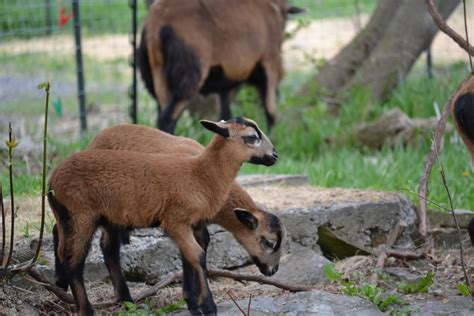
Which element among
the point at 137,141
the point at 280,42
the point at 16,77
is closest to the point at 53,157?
the point at 16,77

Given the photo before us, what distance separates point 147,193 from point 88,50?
7.36m

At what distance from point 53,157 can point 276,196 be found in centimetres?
262

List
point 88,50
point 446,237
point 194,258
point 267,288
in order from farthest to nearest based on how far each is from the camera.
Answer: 1. point 88,50
2. point 446,237
3. point 267,288
4. point 194,258

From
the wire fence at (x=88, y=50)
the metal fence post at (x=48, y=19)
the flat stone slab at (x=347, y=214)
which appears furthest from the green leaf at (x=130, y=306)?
the metal fence post at (x=48, y=19)

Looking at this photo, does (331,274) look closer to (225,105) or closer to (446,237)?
(446,237)

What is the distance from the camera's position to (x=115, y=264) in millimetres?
5184

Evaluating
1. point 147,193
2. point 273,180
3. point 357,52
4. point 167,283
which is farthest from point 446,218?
point 357,52

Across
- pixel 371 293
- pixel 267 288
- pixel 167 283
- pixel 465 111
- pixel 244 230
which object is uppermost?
pixel 465 111

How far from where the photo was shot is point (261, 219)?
511cm

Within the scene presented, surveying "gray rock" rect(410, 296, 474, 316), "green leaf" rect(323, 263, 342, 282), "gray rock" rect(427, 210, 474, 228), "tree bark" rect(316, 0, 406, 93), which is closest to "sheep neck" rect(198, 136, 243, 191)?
"green leaf" rect(323, 263, 342, 282)

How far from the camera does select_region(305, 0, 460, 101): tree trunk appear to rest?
10602 mm

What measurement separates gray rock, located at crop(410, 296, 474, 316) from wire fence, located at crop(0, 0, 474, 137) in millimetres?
4570

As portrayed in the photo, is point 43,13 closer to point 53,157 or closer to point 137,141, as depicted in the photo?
point 53,157

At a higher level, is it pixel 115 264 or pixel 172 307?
pixel 115 264
